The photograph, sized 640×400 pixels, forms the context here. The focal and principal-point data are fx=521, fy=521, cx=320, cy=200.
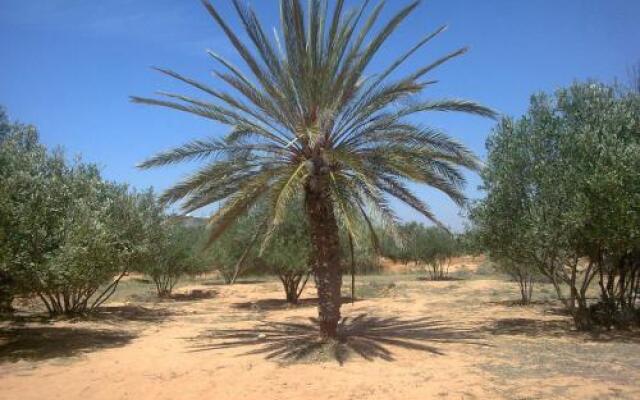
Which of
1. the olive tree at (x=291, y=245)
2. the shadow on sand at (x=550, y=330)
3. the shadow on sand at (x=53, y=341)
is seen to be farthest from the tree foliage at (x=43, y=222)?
the shadow on sand at (x=550, y=330)

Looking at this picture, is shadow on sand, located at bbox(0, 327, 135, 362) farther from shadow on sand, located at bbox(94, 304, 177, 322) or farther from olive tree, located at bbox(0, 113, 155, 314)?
shadow on sand, located at bbox(94, 304, 177, 322)

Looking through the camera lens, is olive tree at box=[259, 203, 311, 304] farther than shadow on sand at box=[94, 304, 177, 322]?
Yes

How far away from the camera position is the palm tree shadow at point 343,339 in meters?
11.6

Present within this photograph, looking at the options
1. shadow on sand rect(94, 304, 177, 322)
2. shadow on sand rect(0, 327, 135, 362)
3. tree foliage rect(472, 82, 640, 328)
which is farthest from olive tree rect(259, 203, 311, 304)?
tree foliage rect(472, 82, 640, 328)

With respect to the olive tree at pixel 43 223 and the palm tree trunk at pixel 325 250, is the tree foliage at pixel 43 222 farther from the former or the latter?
the palm tree trunk at pixel 325 250

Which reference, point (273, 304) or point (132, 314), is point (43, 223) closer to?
point (132, 314)

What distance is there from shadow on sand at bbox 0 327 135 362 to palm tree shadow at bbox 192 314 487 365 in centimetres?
254

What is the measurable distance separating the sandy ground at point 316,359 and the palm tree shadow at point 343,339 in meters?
0.03

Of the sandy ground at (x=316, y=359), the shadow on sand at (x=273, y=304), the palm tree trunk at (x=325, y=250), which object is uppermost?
the palm tree trunk at (x=325, y=250)

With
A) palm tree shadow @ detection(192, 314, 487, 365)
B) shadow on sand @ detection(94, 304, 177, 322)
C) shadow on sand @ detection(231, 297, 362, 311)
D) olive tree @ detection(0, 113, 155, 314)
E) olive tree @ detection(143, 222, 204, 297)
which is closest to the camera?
olive tree @ detection(0, 113, 155, 314)

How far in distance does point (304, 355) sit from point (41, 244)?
6.38 m

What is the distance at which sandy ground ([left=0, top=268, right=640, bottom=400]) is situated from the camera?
8.78m

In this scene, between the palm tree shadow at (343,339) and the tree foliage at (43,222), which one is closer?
the tree foliage at (43,222)

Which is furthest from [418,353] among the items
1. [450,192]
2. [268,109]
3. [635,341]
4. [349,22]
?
[349,22]
